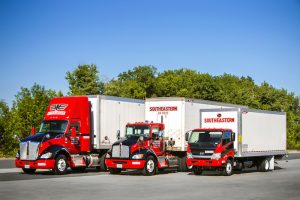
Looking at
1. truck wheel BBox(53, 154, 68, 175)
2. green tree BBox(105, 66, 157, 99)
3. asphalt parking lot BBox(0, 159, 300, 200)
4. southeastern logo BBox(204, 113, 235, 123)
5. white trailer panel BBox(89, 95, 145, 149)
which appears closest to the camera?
asphalt parking lot BBox(0, 159, 300, 200)

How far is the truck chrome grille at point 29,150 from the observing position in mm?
A: 24828

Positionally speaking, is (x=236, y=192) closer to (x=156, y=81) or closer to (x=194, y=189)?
(x=194, y=189)

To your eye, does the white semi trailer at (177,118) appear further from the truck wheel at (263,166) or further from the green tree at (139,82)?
the green tree at (139,82)

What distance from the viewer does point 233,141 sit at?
25.8 metres

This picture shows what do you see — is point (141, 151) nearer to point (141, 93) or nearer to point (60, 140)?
point (60, 140)

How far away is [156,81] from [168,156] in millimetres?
72808

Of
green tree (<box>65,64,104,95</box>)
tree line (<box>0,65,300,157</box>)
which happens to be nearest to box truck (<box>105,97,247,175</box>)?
tree line (<box>0,65,300,157</box>)

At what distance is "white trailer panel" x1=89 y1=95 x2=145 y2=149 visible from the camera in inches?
1072

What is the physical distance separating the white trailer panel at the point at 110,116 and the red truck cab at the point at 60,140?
0.42 m

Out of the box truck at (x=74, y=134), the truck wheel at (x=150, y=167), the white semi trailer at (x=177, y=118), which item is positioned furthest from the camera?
the white semi trailer at (x=177, y=118)

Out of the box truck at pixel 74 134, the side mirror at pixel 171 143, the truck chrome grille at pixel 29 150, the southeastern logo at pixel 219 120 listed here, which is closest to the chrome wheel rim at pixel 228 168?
the southeastern logo at pixel 219 120

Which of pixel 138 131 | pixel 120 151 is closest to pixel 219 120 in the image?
pixel 138 131

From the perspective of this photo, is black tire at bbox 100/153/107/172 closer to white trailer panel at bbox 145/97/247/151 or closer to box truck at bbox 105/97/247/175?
box truck at bbox 105/97/247/175

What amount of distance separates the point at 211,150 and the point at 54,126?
8.00m
